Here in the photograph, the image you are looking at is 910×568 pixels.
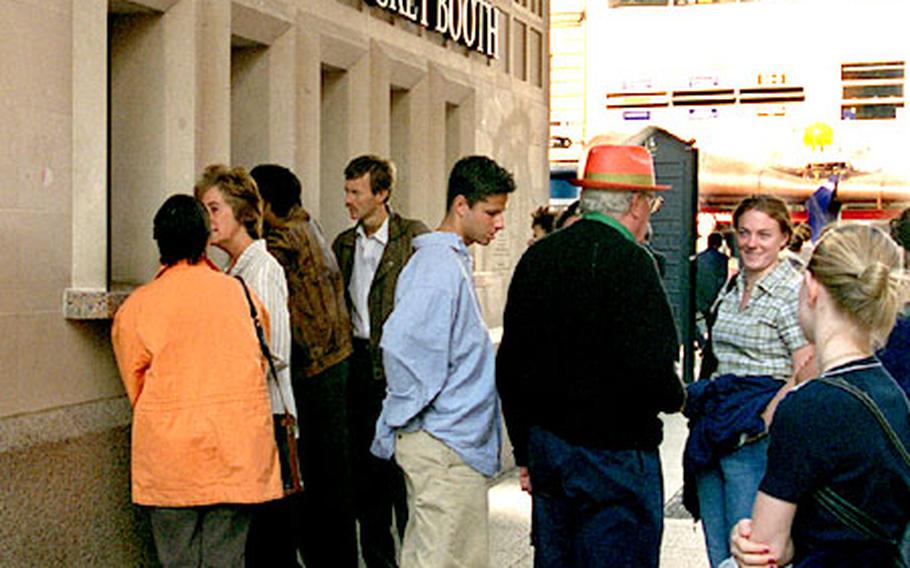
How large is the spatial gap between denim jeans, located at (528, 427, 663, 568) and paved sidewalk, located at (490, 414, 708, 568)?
8.60 ft

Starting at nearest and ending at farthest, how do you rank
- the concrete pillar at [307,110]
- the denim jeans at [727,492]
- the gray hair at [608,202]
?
the gray hair at [608,202], the denim jeans at [727,492], the concrete pillar at [307,110]

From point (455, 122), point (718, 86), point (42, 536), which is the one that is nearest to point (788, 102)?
point (718, 86)

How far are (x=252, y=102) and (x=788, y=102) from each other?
3548cm

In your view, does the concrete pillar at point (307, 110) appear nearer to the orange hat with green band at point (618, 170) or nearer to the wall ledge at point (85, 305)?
the wall ledge at point (85, 305)

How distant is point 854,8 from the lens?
133 feet

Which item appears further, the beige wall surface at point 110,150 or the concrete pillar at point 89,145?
the concrete pillar at point 89,145

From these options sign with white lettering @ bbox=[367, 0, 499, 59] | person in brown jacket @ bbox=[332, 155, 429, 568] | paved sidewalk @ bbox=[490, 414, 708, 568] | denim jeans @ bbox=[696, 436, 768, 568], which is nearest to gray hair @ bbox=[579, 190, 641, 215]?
denim jeans @ bbox=[696, 436, 768, 568]

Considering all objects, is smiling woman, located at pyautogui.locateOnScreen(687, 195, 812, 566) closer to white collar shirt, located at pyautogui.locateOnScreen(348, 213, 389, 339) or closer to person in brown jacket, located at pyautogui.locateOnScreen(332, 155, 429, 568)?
person in brown jacket, located at pyautogui.locateOnScreen(332, 155, 429, 568)

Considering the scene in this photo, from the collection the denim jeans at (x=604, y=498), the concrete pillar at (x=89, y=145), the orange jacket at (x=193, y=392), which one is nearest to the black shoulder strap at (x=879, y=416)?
the denim jeans at (x=604, y=498)

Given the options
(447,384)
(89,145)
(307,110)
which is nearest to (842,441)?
(447,384)

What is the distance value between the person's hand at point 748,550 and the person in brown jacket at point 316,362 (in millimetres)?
3443

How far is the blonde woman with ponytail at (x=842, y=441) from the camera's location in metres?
3.08

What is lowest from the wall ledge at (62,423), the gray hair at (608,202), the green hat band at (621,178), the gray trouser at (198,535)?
the gray trouser at (198,535)

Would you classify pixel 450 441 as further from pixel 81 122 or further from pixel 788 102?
pixel 788 102
